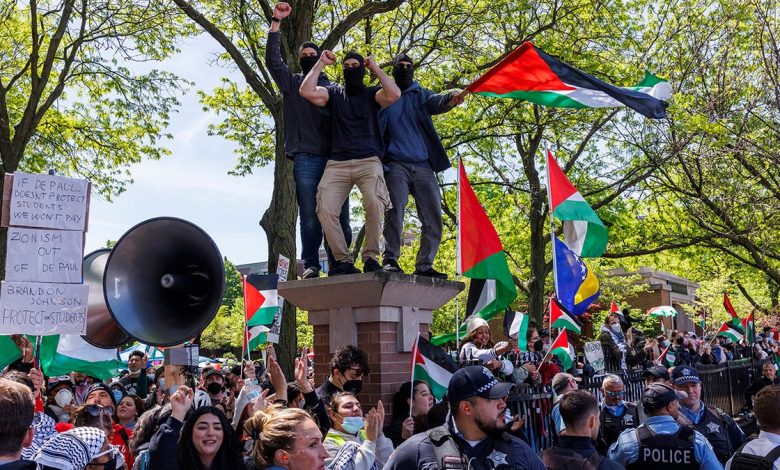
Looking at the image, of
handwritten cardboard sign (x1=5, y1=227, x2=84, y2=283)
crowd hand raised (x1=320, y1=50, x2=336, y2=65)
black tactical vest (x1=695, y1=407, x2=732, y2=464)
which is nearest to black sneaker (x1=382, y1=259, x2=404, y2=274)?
crowd hand raised (x1=320, y1=50, x2=336, y2=65)

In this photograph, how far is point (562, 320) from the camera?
412 inches

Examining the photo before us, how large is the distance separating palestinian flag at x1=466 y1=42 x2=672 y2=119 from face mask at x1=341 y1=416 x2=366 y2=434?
319 centimetres

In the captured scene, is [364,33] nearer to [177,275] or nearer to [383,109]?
[383,109]

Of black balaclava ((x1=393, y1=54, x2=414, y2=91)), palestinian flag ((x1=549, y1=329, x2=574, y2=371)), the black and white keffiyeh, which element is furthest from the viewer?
palestinian flag ((x1=549, y1=329, x2=574, y2=371))

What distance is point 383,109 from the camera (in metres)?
7.16

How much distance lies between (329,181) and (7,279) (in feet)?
8.78

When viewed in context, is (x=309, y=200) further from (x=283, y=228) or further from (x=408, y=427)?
(x=283, y=228)

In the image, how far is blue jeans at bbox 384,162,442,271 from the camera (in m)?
7.25

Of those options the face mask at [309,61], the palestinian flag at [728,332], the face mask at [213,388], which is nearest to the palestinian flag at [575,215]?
the face mask at [309,61]

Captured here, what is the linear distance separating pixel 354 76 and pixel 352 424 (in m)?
3.30

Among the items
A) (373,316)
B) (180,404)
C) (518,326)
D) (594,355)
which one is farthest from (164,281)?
(518,326)

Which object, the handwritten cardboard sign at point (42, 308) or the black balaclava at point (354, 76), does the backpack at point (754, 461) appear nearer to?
the black balaclava at point (354, 76)

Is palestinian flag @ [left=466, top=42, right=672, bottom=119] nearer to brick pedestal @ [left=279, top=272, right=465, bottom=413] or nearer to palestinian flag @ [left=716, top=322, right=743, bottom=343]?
brick pedestal @ [left=279, top=272, right=465, bottom=413]

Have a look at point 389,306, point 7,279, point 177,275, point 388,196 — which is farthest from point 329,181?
point 7,279
